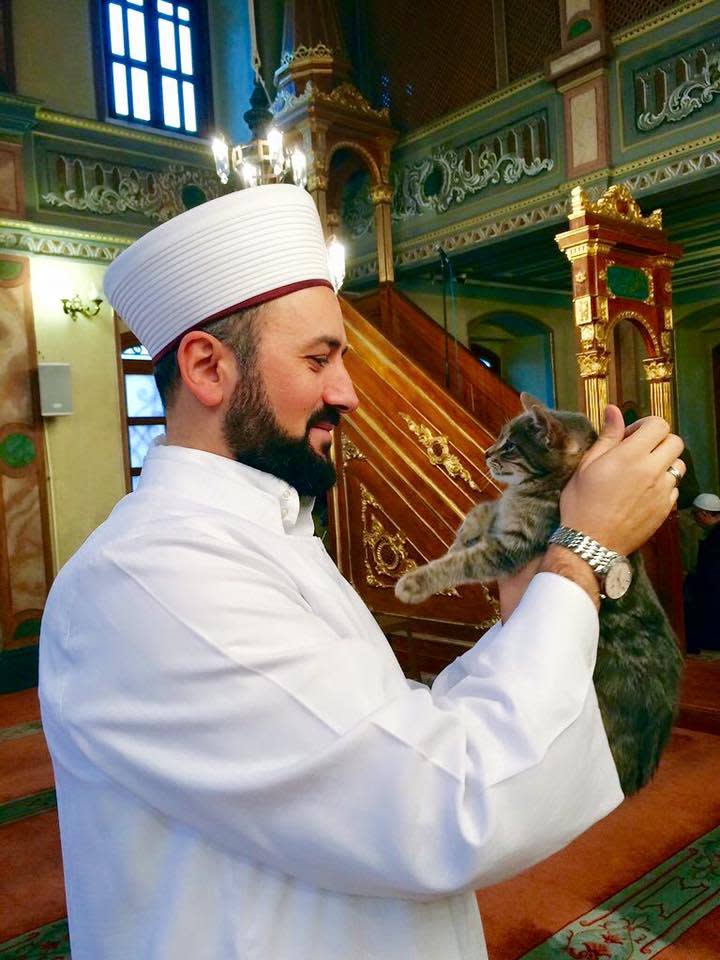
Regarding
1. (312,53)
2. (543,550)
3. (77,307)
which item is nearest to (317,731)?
(543,550)

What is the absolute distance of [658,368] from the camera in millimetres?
5223

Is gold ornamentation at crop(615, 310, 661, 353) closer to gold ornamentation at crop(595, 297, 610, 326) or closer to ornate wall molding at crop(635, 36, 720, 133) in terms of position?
gold ornamentation at crop(595, 297, 610, 326)

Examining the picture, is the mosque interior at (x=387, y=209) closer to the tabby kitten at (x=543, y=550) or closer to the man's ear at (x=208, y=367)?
the tabby kitten at (x=543, y=550)

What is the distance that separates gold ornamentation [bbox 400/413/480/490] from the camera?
4624 millimetres

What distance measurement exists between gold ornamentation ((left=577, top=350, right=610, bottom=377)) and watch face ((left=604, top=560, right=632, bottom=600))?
12.9ft

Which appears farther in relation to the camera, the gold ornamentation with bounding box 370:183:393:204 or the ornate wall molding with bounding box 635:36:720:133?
the gold ornamentation with bounding box 370:183:393:204

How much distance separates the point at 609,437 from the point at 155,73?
26.6 feet

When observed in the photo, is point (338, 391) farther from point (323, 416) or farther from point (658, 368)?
point (658, 368)

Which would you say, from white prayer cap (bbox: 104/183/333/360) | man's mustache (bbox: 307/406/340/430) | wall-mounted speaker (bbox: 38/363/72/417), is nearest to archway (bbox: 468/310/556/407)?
wall-mounted speaker (bbox: 38/363/72/417)

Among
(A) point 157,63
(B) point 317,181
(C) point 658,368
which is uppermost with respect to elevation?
(A) point 157,63

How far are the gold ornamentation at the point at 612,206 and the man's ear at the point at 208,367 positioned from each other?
4011 millimetres

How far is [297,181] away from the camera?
5555mm

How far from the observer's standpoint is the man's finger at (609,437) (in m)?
1.08

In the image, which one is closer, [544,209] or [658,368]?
[658,368]
